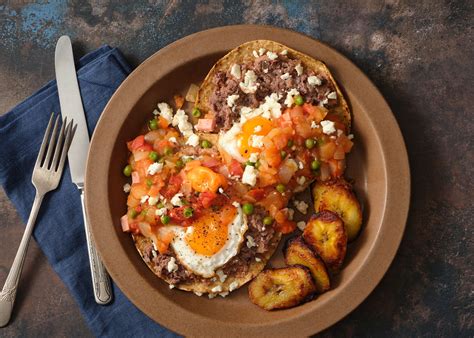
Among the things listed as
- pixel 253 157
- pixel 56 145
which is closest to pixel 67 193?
pixel 56 145

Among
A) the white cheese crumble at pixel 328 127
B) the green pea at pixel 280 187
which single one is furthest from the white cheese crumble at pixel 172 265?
the white cheese crumble at pixel 328 127

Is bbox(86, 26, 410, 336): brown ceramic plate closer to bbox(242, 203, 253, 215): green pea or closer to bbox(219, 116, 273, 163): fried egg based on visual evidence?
bbox(242, 203, 253, 215): green pea

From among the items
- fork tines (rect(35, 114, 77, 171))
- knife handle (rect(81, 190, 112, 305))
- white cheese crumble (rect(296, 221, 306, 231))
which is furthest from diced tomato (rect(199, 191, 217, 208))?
fork tines (rect(35, 114, 77, 171))

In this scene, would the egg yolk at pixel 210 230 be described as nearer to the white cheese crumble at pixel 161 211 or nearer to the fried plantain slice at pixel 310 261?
the white cheese crumble at pixel 161 211

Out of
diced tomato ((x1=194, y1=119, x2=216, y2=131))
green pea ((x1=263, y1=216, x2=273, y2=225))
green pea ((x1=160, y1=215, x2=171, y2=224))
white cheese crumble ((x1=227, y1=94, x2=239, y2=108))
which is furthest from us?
diced tomato ((x1=194, y1=119, x2=216, y2=131))

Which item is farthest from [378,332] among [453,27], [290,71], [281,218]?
[453,27]

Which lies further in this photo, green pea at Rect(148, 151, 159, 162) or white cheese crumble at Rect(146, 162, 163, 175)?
green pea at Rect(148, 151, 159, 162)
